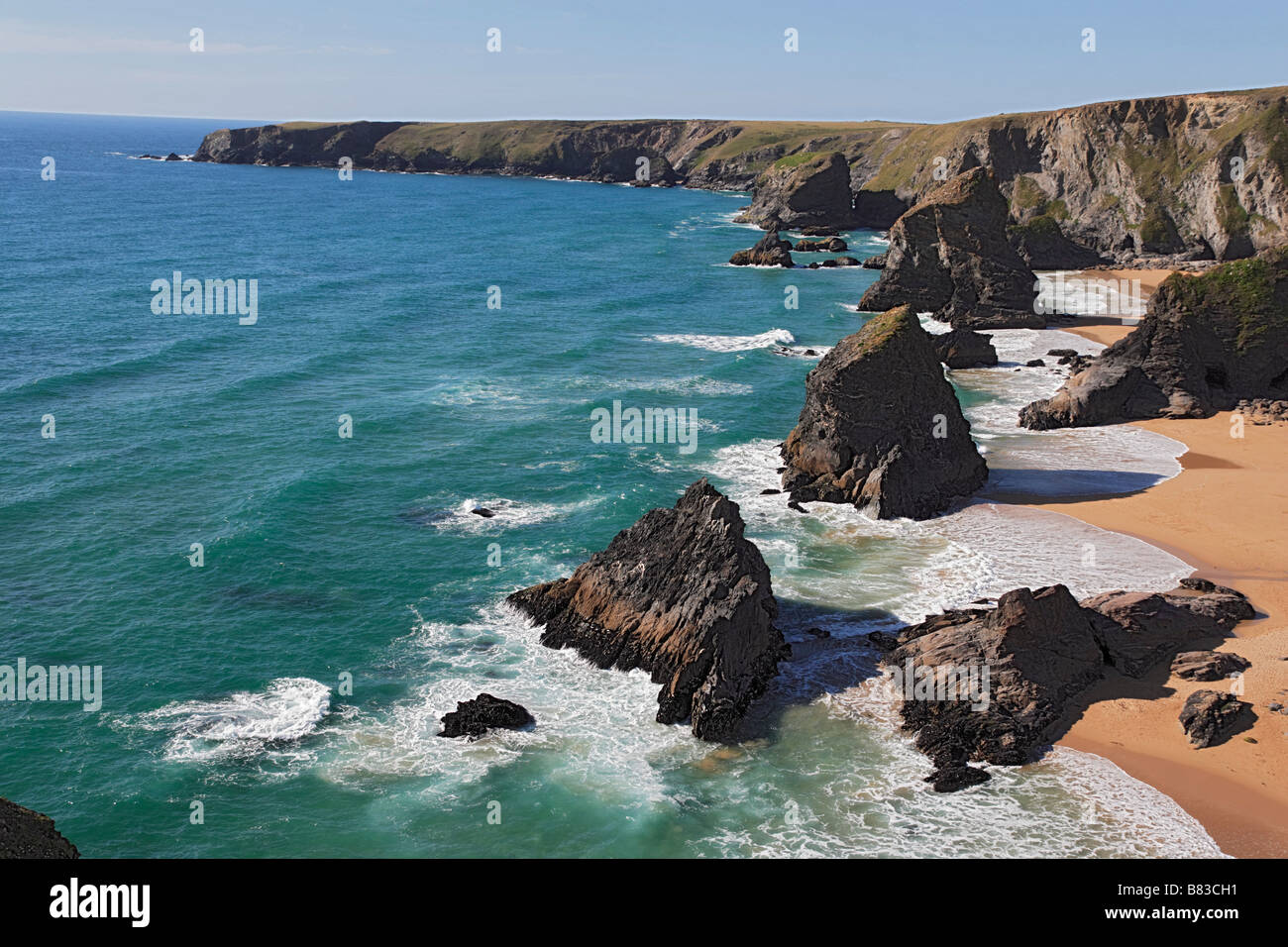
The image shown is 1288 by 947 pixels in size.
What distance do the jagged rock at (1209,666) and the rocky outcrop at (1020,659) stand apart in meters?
0.79

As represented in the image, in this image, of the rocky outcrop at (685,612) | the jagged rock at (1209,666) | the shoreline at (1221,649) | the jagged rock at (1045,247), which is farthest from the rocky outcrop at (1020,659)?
the jagged rock at (1045,247)

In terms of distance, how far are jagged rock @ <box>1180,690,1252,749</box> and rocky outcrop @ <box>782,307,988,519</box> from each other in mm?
18083

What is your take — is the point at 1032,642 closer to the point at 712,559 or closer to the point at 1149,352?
the point at 712,559

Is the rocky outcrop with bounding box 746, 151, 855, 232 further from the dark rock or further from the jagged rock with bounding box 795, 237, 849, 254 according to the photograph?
the dark rock

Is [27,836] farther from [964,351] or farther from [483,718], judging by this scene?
[964,351]

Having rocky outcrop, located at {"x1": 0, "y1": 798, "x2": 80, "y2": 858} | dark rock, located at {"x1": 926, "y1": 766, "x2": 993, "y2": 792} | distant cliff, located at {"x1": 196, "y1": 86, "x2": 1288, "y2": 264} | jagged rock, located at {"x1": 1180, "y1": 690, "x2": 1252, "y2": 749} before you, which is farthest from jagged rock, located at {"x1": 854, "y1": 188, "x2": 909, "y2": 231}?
rocky outcrop, located at {"x1": 0, "y1": 798, "x2": 80, "y2": 858}

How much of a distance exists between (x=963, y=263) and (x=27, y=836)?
287 feet

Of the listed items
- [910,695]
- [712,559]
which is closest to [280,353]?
[712,559]

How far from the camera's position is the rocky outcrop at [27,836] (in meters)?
16.4

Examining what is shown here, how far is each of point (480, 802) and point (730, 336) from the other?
63031 mm

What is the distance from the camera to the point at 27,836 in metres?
17.0

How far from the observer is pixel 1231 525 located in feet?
154

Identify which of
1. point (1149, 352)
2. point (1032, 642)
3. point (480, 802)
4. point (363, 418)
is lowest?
point (480, 802)

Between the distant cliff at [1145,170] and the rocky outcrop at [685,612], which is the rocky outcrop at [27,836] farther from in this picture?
the distant cliff at [1145,170]
